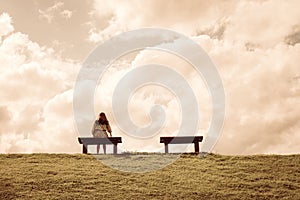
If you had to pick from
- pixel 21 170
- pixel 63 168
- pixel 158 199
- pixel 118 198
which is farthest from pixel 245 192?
pixel 21 170

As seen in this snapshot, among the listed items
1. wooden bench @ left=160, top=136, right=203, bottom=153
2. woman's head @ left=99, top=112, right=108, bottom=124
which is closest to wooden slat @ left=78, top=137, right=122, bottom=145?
woman's head @ left=99, top=112, right=108, bottom=124

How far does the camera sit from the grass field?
57.8ft

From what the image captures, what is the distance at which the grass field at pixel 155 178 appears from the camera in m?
17.6

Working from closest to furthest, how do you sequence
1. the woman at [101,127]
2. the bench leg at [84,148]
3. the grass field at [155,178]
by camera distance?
1. the grass field at [155,178]
2. the bench leg at [84,148]
3. the woman at [101,127]

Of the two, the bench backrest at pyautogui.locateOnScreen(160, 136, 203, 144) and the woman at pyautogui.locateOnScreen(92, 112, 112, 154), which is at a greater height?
the woman at pyautogui.locateOnScreen(92, 112, 112, 154)

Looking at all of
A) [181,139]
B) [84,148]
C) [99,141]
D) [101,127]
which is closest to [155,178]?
[181,139]

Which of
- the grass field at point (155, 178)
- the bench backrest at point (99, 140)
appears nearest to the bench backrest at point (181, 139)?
the grass field at point (155, 178)

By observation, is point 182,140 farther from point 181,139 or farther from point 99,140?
point 99,140

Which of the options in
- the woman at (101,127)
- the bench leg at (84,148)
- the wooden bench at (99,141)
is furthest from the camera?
the woman at (101,127)

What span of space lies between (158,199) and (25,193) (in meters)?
4.94

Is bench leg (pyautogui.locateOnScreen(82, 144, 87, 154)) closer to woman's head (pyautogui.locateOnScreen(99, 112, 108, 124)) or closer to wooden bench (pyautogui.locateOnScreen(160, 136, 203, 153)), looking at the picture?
woman's head (pyautogui.locateOnScreen(99, 112, 108, 124))

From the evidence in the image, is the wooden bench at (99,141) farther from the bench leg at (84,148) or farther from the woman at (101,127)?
the woman at (101,127)

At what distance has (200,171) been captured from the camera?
2083cm

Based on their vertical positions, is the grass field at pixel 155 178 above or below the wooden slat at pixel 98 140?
below
